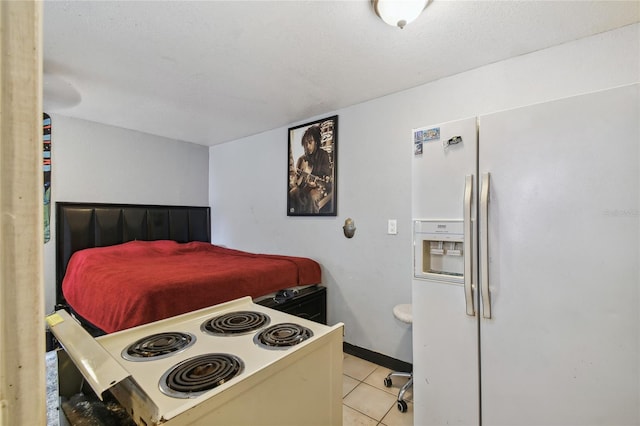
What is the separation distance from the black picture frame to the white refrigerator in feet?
4.28

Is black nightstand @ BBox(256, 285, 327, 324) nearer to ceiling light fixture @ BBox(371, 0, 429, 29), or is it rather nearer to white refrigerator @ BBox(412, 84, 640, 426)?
white refrigerator @ BBox(412, 84, 640, 426)

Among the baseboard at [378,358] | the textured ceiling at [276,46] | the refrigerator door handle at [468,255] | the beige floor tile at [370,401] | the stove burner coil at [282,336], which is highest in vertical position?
the textured ceiling at [276,46]

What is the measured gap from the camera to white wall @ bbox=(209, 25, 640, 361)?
1.74 m

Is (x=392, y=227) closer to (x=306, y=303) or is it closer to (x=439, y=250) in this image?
(x=439, y=250)

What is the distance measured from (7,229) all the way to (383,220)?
2.37 meters

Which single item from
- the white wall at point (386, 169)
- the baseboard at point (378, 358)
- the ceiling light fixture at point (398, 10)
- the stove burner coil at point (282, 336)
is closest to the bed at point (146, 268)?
the white wall at point (386, 169)

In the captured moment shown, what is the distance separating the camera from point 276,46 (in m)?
1.81

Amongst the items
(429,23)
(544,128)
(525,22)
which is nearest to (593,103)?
(544,128)

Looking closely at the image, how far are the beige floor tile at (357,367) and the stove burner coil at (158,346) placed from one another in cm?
173

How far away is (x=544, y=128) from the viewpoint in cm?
127

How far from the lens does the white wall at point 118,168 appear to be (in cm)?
304

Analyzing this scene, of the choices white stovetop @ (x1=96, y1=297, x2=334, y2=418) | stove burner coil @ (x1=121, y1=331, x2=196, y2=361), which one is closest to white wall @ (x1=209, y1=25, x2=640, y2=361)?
white stovetop @ (x1=96, y1=297, x2=334, y2=418)

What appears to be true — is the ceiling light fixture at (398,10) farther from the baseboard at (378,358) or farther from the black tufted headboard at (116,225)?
the black tufted headboard at (116,225)

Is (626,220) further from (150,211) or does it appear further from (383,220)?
(150,211)
